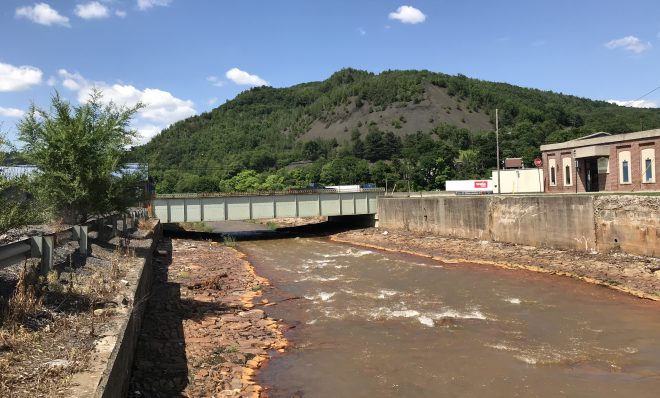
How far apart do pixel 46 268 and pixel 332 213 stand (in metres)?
42.4

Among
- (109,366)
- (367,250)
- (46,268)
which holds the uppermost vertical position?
(46,268)

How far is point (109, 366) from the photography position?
6672 mm

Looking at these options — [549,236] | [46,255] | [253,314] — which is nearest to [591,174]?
[549,236]

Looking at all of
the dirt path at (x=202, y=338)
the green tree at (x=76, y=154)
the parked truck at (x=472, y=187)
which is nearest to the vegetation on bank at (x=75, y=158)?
the green tree at (x=76, y=154)

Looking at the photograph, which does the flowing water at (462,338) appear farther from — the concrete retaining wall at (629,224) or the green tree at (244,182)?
the green tree at (244,182)

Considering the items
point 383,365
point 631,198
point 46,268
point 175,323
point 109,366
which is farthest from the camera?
point 631,198

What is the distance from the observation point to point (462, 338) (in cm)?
1532

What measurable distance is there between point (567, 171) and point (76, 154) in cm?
4348

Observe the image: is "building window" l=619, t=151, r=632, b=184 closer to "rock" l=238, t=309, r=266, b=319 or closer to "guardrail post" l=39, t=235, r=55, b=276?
"rock" l=238, t=309, r=266, b=319

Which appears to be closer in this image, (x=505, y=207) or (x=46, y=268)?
(x=46, y=268)

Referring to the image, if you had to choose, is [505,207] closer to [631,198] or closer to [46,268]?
[631,198]

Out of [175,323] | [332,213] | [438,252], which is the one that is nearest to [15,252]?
[175,323]

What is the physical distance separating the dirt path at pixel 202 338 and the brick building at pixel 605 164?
29459 mm

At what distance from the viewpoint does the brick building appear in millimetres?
34594
